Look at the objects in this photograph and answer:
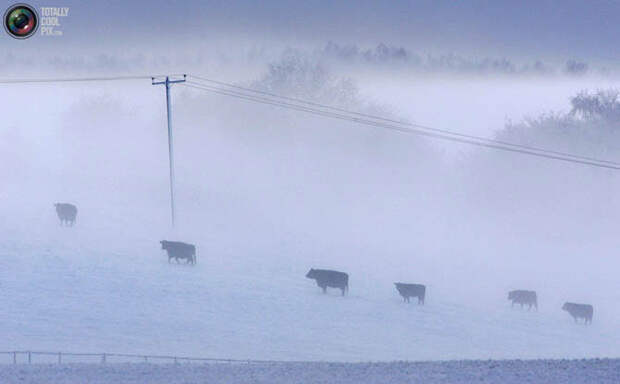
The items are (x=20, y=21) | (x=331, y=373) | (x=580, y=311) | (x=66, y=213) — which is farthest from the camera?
(x=66, y=213)

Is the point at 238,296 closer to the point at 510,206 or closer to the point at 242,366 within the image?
the point at 242,366

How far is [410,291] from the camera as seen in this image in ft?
118

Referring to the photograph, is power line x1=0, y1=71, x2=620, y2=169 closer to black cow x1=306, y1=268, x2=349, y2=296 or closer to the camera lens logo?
black cow x1=306, y1=268, x2=349, y2=296

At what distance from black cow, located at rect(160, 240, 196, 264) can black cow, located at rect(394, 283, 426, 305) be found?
320 inches

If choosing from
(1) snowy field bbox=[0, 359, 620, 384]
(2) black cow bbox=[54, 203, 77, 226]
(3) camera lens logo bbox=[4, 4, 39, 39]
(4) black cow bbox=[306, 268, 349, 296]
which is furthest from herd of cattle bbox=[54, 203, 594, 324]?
(1) snowy field bbox=[0, 359, 620, 384]

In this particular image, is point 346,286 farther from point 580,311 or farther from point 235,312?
point 580,311

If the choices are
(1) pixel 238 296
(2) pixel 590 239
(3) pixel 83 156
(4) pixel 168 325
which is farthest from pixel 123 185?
(2) pixel 590 239

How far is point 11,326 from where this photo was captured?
2666 centimetres

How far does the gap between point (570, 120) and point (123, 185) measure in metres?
37.3

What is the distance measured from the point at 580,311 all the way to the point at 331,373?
24.2 m

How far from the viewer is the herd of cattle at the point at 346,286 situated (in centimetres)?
3538

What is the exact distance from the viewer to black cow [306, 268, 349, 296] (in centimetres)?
3522

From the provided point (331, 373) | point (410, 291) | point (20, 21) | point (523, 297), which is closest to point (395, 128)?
point (523, 297)

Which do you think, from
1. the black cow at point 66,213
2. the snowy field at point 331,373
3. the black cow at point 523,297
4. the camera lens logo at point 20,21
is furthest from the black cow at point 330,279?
the snowy field at point 331,373
